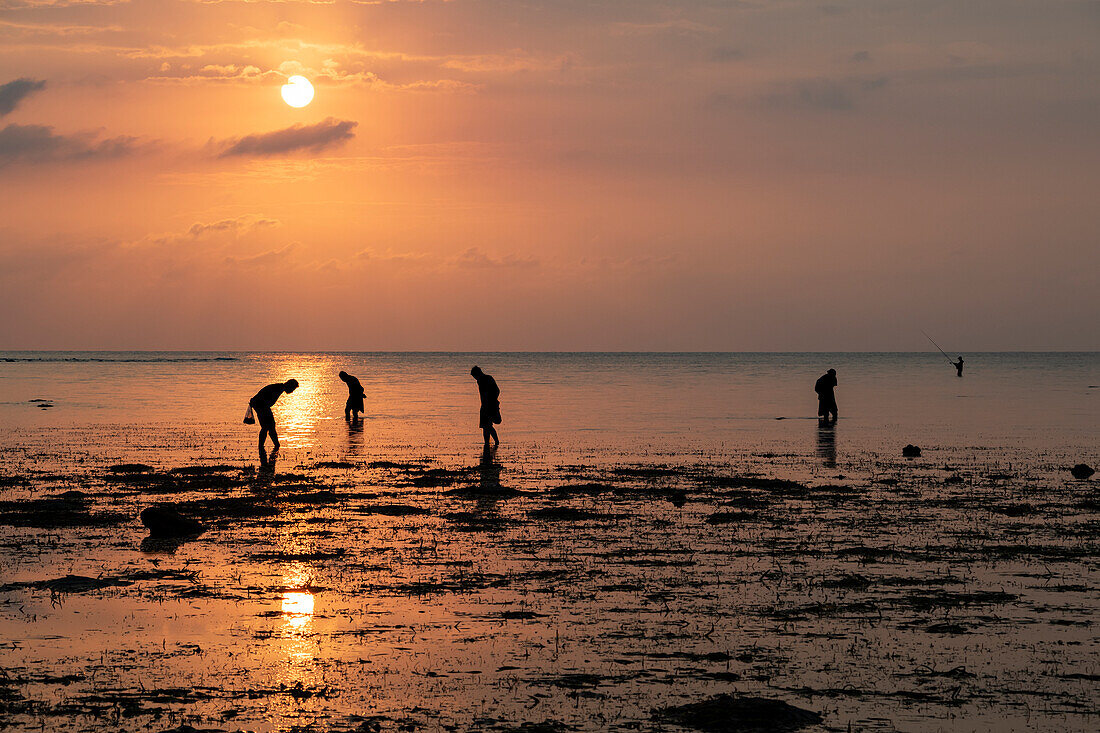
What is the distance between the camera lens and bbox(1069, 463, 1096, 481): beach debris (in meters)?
22.1

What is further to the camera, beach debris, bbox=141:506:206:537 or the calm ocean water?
the calm ocean water

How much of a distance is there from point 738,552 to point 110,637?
720 centimetres

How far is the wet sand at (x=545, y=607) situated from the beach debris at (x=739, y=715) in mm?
62

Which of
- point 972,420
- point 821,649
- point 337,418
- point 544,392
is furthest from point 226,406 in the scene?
point 821,649

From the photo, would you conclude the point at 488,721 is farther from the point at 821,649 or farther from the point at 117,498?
the point at 117,498

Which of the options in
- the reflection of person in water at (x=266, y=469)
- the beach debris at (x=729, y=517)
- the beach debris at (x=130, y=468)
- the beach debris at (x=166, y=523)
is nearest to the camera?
the beach debris at (x=166, y=523)

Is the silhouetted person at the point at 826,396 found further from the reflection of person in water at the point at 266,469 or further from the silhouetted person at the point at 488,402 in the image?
the reflection of person in water at the point at 266,469

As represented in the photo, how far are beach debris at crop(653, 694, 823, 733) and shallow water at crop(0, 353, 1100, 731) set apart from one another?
0.62 feet

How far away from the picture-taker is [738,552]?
1388 centimetres

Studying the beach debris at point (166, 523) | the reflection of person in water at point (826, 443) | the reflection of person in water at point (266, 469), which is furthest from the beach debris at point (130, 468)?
the reflection of person in water at point (826, 443)

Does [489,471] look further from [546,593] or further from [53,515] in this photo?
[546,593]

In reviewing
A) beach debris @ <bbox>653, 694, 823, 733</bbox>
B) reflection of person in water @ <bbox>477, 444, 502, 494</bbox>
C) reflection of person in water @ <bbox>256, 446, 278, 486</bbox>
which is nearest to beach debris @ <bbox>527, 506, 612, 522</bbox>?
reflection of person in water @ <bbox>477, 444, 502, 494</bbox>

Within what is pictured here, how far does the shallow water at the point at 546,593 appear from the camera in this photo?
8203mm

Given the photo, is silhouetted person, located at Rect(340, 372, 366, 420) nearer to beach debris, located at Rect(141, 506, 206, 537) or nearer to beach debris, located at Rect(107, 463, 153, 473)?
beach debris, located at Rect(107, 463, 153, 473)
